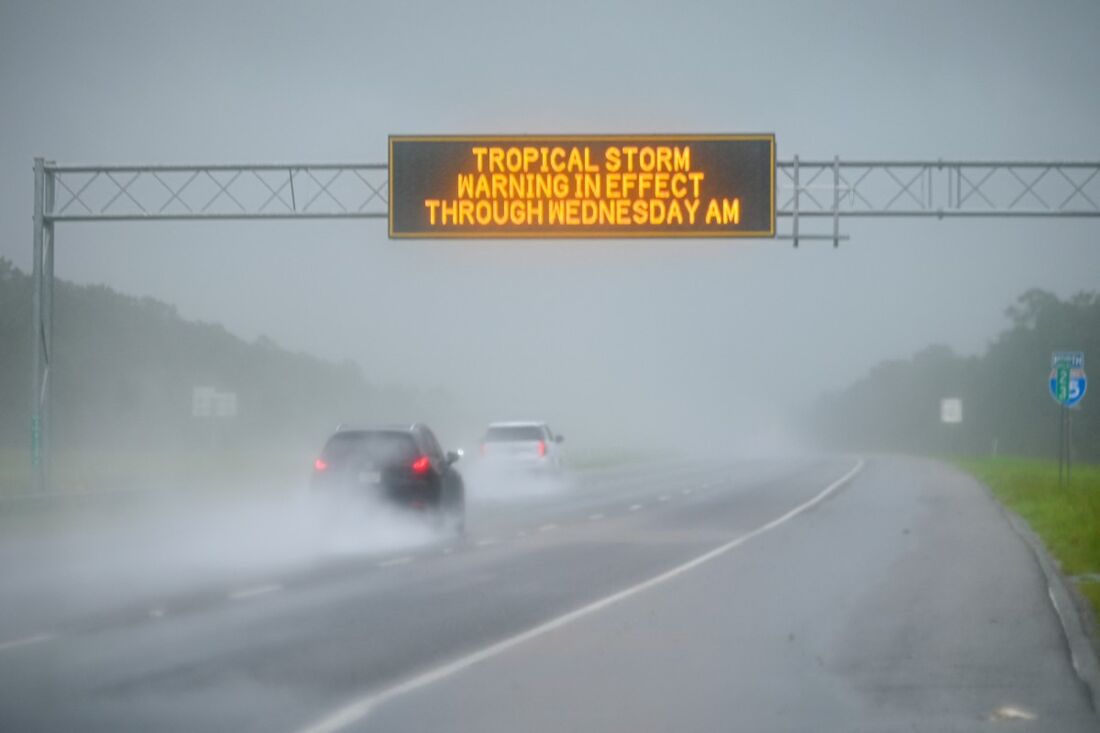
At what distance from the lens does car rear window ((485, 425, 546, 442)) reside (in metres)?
47.8

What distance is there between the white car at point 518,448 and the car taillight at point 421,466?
21.9 m

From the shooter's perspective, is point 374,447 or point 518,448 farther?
point 518,448

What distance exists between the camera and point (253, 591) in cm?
1786

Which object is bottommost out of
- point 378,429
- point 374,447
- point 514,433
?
point 514,433

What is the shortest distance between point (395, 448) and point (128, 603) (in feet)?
29.3

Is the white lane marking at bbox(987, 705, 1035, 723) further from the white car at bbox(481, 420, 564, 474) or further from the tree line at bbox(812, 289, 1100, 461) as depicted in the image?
the tree line at bbox(812, 289, 1100, 461)

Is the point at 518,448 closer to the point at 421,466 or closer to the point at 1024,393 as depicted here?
the point at 421,466

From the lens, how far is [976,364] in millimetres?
149000

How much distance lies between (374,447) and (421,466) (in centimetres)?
75

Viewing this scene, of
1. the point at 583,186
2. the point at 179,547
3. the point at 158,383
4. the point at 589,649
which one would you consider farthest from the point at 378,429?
the point at 158,383

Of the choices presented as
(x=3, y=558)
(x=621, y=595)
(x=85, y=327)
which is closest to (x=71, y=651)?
(x=621, y=595)

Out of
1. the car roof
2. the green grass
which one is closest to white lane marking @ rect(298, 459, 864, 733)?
the green grass

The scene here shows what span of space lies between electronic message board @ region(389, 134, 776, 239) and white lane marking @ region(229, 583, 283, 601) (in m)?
13.3

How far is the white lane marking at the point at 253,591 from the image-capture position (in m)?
17.2
